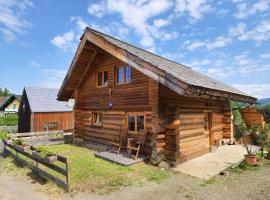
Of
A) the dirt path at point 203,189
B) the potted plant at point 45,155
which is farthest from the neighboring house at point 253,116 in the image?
the potted plant at point 45,155

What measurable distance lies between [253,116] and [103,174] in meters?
12.8

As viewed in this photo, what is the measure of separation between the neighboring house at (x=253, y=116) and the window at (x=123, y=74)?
9.77m

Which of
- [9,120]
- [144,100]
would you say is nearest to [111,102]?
[144,100]

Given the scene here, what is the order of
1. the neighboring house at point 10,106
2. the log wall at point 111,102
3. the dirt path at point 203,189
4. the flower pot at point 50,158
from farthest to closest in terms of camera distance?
the neighboring house at point 10,106 < the log wall at point 111,102 < the flower pot at point 50,158 < the dirt path at point 203,189

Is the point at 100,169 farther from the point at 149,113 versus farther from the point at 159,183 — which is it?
the point at 149,113

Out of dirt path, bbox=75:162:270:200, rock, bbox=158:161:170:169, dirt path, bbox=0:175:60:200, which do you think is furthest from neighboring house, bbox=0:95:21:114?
dirt path, bbox=75:162:270:200

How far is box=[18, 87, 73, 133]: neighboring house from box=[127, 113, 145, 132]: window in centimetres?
1674

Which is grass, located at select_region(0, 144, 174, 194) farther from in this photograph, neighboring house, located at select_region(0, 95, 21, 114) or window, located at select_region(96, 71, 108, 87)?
neighboring house, located at select_region(0, 95, 21, 114)

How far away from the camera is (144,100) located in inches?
415

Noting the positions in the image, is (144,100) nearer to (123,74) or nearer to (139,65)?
(139,65)

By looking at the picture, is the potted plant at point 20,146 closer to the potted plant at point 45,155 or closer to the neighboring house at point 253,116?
the potted plant at point 45,155

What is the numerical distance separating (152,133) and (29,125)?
66.7ft

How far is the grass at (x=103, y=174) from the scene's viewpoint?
7188 mm

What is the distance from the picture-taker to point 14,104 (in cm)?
4197
